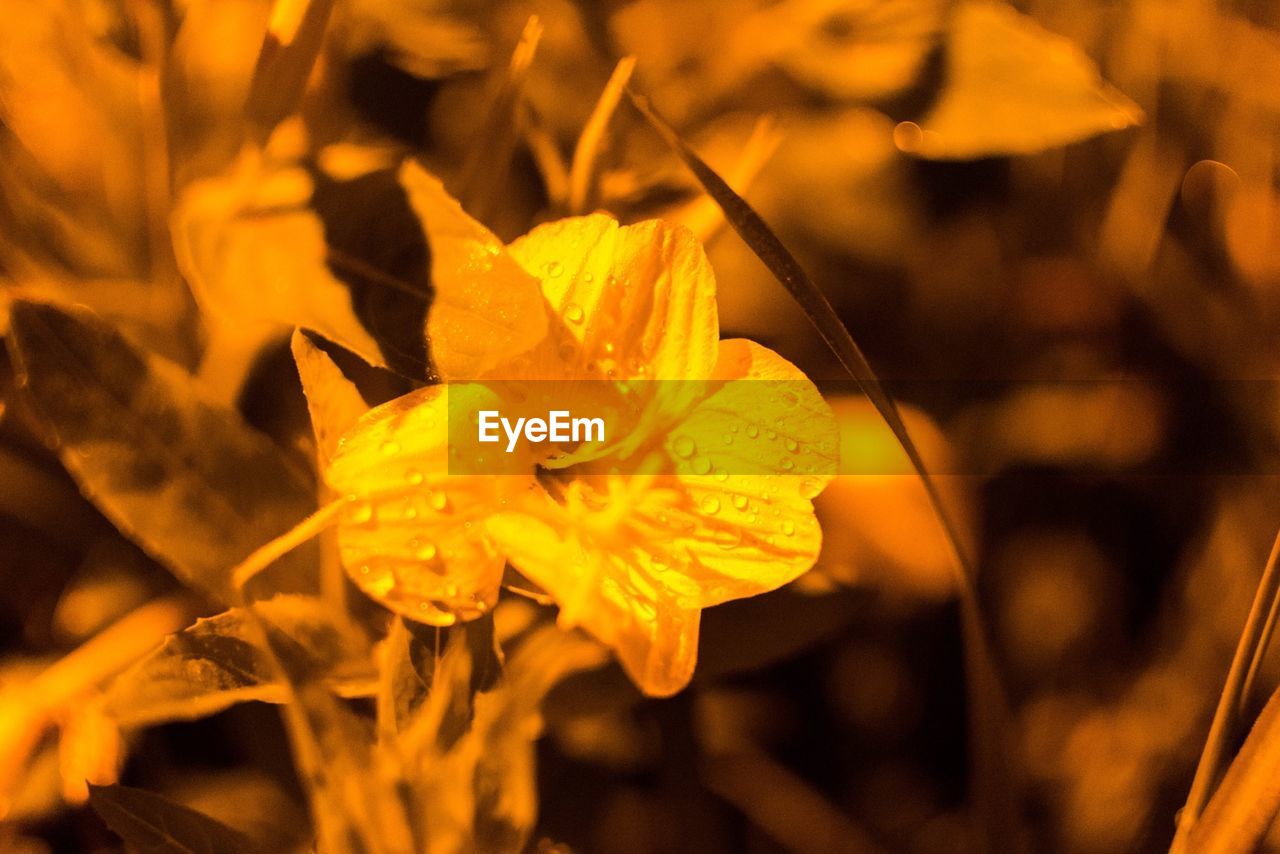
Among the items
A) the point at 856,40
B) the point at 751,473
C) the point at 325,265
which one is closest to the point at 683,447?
the point at 751,473

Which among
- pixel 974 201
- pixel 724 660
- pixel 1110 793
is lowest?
pixel 1110 793

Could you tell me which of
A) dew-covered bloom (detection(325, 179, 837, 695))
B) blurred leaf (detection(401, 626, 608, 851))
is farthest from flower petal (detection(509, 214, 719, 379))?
blurred leaf (detection(401, 626, 608, 851))

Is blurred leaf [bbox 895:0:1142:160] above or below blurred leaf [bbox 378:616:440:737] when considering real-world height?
above

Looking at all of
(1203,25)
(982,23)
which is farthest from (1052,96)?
(1203,25)

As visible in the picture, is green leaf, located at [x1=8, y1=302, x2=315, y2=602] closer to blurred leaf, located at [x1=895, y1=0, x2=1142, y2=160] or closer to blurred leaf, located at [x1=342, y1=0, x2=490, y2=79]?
blurred leaf, located at [x1=342, y1=0, x2=490, y2=79]

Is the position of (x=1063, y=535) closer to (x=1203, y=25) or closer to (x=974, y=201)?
(x=974, y=201)

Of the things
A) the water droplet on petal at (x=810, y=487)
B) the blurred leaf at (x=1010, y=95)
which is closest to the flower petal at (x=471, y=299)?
the water droplet on petal at (x=810, y=487)
